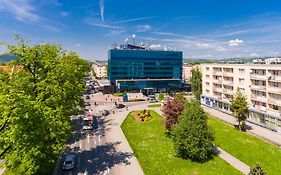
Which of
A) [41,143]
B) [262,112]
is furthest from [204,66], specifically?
[41,143]

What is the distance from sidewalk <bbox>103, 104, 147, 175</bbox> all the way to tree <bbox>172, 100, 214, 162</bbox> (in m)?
7.86

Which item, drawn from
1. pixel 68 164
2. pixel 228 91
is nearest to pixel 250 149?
pixel 68 164

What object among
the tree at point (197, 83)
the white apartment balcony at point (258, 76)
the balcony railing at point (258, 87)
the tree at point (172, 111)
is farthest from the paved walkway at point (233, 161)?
the tree at point (197, 83)

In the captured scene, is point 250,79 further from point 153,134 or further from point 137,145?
point 137,145

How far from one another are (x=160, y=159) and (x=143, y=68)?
3647 inches

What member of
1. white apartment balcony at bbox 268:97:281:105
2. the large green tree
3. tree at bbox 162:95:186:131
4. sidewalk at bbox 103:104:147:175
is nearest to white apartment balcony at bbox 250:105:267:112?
white apartment balcony at bbox 268:97:281:105

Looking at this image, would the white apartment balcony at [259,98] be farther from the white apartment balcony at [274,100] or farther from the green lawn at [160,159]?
the green lawn at [160,159]

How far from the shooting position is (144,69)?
131 meters

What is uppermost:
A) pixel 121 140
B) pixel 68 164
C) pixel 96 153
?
pixel 68 164

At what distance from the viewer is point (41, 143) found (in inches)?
1048

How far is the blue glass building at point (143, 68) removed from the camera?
126 metres

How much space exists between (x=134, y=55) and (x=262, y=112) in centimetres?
7955

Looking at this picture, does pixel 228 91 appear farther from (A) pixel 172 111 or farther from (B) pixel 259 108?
(A) pixel 172 111

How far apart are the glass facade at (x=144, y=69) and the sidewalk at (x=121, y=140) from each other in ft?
137
